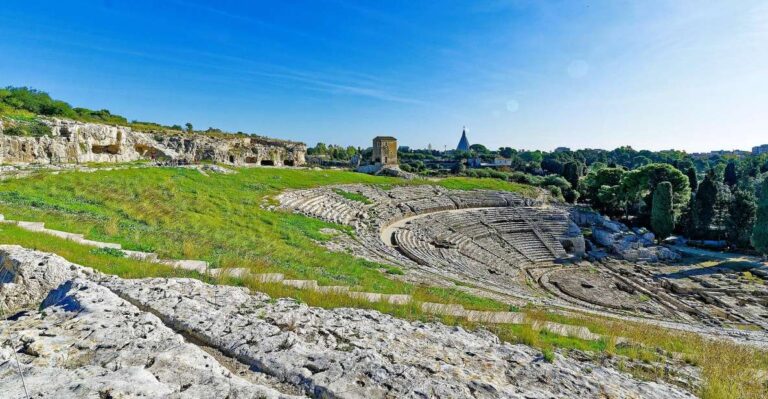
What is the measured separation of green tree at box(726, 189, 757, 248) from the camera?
1310 inches

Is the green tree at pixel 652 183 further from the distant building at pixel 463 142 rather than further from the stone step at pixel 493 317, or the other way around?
the distant building at pixel 463 142

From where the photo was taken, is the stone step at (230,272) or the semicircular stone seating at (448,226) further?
the semicircular stone seating at (448,226)

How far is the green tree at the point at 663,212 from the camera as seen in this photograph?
36.0m

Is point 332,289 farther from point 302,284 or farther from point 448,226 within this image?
point 448,226

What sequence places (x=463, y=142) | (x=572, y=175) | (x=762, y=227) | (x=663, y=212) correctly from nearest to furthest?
(x=762, y=227) < (x=663, y=212) < (x=572, y=175) < (x=463, y=142)

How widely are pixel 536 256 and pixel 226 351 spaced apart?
30.5 m

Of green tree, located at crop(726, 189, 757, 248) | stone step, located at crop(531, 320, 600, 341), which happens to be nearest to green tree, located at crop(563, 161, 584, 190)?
green tree, located at crop(726, 189, 757, 248)

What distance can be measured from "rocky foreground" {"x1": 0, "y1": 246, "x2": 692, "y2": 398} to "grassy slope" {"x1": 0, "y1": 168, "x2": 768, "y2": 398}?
3.34ft

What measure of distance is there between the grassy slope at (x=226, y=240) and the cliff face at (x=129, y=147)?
5767 millimetres

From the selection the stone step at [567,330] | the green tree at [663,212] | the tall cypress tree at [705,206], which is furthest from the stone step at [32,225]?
the tall cypress tree at [705,206]

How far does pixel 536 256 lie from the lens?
30578 mm

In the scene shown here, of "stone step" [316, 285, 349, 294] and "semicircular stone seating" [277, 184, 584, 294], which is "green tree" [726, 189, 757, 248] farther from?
"stone step" [316, 285, 349, 294]

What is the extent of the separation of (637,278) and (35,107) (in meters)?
55.2

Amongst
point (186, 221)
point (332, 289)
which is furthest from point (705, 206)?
point (186, 221)
